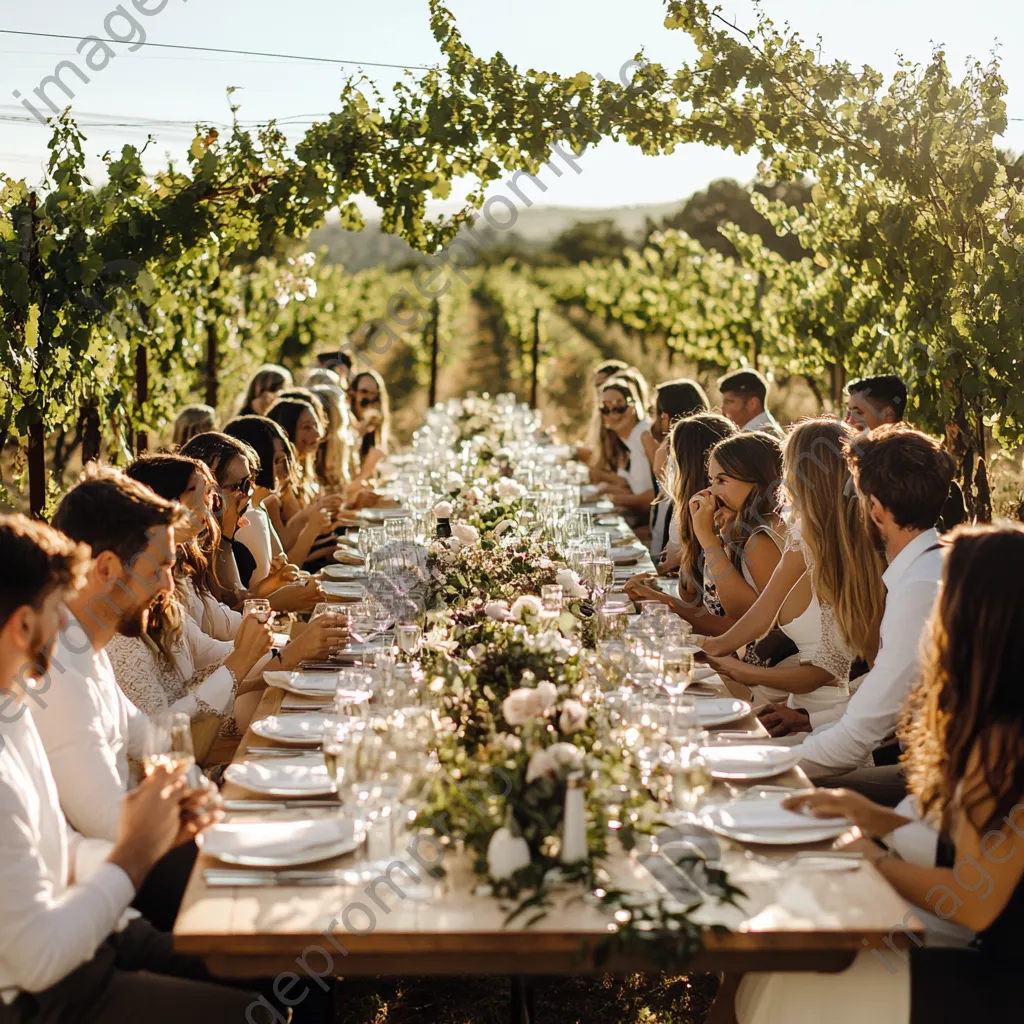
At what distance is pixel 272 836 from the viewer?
6.92 ft

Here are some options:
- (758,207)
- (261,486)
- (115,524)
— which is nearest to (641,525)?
(758,207)

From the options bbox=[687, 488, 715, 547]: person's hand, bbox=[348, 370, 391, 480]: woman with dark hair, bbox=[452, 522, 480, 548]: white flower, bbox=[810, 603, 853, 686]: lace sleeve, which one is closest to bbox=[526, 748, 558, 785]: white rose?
bbox=[810, 603, 853, 686]: lace sleeve

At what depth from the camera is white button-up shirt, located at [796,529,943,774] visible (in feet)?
8.93

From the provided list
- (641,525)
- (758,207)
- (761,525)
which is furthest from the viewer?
(758,207)

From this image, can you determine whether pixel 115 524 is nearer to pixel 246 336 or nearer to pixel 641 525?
pixel 641 525

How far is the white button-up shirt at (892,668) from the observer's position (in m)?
2.72

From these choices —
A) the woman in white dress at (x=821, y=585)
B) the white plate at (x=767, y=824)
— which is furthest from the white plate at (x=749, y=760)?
the woman in white dress at (x=821, y=585)

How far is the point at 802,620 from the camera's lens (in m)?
3.54

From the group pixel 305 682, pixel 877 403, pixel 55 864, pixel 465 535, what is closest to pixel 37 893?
pixel 55 864

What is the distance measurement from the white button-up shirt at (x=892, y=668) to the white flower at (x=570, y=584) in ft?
2.32

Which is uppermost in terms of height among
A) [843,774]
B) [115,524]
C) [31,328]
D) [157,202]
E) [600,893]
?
[157,202]

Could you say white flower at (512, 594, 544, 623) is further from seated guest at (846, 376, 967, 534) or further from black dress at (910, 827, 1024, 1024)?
seated guest at (846, 376, 967, 534)

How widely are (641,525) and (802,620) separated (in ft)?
12.0

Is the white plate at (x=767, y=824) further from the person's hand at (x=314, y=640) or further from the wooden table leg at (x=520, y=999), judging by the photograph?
the person's hand at (x=314, y=640)
